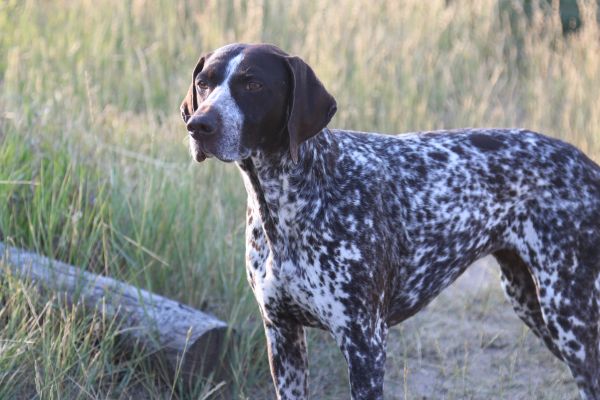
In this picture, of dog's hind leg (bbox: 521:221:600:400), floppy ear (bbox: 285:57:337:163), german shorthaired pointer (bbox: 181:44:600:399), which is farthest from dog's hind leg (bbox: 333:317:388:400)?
dog's hind leg (bbox: 521:221:600:400)

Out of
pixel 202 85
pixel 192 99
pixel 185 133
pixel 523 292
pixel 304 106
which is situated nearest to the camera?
pixel 304 106

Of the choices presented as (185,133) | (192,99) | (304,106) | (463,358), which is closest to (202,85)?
(192,99)

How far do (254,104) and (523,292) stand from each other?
1695mm

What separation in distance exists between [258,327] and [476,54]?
477 centimetres

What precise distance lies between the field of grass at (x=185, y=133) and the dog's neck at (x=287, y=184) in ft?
2.78

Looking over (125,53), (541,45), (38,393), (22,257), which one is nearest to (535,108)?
(541,45)

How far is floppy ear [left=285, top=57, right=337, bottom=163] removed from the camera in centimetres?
344

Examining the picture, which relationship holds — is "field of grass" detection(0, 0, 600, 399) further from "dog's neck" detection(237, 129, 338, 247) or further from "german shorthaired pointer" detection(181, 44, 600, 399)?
"dog's neck" detection(237, 129, 338, 247)

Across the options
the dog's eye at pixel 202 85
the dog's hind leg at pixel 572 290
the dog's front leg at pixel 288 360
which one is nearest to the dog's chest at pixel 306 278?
the dog's front leg at pixel 288 360

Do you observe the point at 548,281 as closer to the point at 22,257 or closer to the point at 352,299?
the point at 352,299

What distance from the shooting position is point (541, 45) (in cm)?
871

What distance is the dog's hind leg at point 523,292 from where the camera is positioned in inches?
172

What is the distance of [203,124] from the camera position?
331 centimetres

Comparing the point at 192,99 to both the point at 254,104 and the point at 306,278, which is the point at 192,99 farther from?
the point at 306,278
